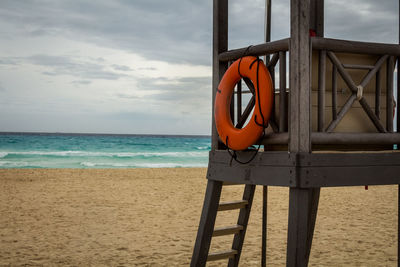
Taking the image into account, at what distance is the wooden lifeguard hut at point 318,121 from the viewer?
3283 millimetres

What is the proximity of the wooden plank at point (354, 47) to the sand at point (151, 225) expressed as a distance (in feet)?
10.8

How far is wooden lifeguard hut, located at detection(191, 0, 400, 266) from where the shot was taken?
328 centimetres

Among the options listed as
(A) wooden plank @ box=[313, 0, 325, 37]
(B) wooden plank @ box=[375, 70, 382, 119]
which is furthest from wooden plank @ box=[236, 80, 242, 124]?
(A) wooden plank @ box=[313, 0, 325, 37]

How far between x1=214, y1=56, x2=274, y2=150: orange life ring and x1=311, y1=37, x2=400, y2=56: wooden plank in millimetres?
447

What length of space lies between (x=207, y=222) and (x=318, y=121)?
4.75 ft

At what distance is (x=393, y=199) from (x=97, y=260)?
8621 mm

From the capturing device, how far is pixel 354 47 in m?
3.53

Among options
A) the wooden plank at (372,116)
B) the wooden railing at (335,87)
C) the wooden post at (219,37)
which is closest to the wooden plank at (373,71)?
the wooden railing at (335,87)

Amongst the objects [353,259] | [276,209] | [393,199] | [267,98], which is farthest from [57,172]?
[267,98]

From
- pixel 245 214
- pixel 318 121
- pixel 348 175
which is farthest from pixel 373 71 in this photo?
pixel 245 214

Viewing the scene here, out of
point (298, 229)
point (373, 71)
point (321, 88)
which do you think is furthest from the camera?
point (373, 71)

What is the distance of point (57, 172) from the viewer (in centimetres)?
1812

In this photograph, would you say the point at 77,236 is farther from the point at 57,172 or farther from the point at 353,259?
the point at 57,172

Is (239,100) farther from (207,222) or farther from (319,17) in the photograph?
(319,17)
